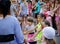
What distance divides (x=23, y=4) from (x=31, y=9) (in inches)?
81.9

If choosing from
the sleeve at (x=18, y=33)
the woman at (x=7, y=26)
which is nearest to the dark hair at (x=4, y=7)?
the woman at (x=7, y=26)

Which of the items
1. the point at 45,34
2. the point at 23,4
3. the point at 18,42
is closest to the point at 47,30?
the point at 45,34

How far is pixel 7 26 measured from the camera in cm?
431

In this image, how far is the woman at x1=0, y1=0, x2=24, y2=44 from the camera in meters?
4.30

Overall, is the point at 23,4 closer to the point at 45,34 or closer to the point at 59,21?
the point at 59,21

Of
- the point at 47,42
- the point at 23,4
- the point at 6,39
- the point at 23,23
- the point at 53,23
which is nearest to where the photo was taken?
the point at 6,39

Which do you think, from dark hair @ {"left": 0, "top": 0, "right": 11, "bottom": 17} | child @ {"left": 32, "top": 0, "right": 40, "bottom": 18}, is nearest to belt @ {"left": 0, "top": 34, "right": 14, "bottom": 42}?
dark hair @ {"left": 0, "top": 0, "right": 11, "bottom": 17}

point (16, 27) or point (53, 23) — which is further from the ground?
point (16, 27)

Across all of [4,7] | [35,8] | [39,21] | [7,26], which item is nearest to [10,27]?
[7,26]

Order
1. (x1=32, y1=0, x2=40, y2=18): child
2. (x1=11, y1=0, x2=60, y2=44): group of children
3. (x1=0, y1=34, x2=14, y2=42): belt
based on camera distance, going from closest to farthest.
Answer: (x1=0, y1=34, x2=14, y2=42): belt < (x1=11, y1=0, x2=60, y2=44): group of children < (x1=32, y1=0, x2=40, y2=18): child

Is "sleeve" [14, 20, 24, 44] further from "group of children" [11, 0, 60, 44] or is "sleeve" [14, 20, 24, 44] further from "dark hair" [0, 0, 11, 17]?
"group of children" [11, 0, 60, 44]

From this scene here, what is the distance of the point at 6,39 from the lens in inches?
169

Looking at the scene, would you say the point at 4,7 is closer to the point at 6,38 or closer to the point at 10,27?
the point at 10,27

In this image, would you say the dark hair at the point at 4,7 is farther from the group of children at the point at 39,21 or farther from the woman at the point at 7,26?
the group of children at the point at 39,21
